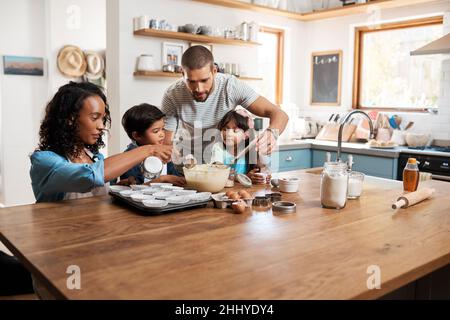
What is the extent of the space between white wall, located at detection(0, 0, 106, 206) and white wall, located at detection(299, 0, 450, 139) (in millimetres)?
2605

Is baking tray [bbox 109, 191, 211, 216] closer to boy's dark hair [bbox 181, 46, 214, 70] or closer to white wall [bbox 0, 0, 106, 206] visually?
boy's dark hair [bbox 181, 46, 214, 70]

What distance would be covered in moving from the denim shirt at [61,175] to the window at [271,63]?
3689mm

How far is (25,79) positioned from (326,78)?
11.2 ft

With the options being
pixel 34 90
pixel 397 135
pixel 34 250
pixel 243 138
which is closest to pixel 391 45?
pixel 397 135

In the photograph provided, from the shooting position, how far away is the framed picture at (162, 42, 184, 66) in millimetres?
4071

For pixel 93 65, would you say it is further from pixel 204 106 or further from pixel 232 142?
pixel 232 142

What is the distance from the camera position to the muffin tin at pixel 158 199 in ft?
4.99

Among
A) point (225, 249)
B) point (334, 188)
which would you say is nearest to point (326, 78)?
point (334, 188)

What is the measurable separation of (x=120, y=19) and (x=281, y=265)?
3231 mm

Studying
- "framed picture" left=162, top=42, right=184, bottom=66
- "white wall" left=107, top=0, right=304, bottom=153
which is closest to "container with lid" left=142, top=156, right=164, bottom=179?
"white wall" left=107, top=0, right=304, bottom=153

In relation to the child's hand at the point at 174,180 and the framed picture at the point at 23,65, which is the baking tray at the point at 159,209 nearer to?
the child's hand at the point at 174,180

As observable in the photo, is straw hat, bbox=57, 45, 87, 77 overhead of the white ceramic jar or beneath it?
overhead

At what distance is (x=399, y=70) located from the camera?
465cm

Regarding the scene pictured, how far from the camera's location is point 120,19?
12.4ft
